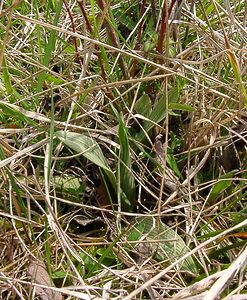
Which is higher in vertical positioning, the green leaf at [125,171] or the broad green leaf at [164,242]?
the green leaf at [125,171]

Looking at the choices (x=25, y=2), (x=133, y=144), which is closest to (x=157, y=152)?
(x=133, y=144)

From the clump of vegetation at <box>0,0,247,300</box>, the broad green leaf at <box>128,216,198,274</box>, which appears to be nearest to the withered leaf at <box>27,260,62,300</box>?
the clump of vegetation at <box>0,0,247,300</box>

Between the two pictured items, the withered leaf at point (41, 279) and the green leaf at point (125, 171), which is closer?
the withered leaf at point (41, 279)

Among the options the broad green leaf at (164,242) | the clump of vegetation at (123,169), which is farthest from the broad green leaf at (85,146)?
the broad green leaf at (164,242)

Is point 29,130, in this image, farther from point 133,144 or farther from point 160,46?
point 160,46

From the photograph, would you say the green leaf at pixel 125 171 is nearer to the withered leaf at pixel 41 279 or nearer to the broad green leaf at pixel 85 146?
the broad green leaf at pixel 85 146

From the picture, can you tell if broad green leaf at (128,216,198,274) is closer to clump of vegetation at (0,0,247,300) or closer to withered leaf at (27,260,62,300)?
clump of vegetation at (0,0,247,300)

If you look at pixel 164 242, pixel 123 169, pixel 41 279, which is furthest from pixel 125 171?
pixel 41 279
